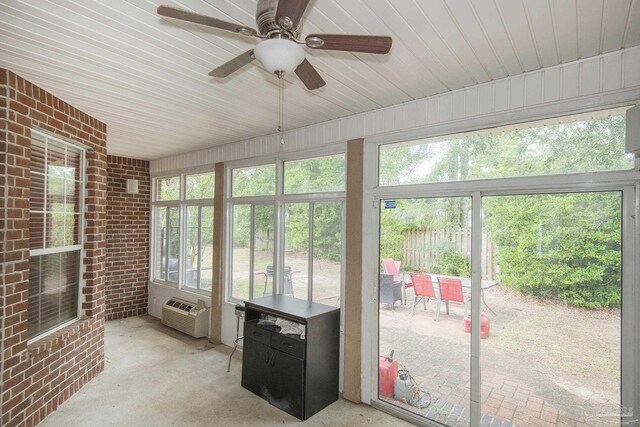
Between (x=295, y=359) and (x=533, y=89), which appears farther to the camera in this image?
(x=295, y=359)

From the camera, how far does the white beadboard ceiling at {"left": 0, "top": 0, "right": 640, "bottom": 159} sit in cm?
Result: 172

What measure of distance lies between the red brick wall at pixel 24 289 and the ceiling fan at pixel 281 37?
220cm

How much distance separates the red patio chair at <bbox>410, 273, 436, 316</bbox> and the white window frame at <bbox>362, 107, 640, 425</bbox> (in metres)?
0.37

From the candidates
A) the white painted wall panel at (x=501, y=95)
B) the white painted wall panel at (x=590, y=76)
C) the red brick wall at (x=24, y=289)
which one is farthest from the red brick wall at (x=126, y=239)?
the white painted wall panel at (x=590, y=76)

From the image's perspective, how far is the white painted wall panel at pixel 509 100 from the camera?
2.10m

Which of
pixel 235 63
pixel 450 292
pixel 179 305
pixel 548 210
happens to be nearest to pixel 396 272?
pixel 450 292

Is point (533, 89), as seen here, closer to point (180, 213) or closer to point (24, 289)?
point (24, 289)

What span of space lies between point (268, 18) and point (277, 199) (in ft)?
9.55

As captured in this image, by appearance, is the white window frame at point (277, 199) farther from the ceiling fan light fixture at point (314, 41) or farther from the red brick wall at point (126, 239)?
the red brick wall at point (126, 239)

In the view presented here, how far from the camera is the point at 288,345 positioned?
3.13 meters

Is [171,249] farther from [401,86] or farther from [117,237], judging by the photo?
[401,86]

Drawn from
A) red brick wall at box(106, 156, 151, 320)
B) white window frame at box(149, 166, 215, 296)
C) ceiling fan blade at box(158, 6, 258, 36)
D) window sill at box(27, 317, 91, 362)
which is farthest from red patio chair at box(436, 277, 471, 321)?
red brick wall at box(106, 156, 151, 320)

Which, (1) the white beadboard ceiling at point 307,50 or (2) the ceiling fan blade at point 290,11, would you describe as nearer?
(2) the ceiling fan blade at point 290,11

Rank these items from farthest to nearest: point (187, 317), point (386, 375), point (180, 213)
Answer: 1. point (180, 213)
2. point (187, 317)
3. point (386, 375)
